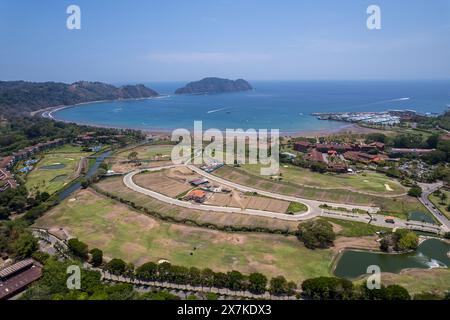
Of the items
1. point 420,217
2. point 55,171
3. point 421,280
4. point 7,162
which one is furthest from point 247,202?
point 7,162

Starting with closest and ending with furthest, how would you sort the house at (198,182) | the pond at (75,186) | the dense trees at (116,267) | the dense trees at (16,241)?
the dense trees at (116,267), the dense trees at (16,241), the pond at (75,186), the house at (198,182)

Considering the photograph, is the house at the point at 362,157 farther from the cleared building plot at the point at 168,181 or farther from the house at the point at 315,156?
the cleared building plot at the point at 168,181

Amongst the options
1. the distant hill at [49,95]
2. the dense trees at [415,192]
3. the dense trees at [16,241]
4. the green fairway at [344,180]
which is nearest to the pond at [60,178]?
the dense trees at [16,241]

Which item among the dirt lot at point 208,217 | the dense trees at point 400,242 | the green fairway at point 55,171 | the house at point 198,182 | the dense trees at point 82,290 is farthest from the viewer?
the green fairway at point 55,171

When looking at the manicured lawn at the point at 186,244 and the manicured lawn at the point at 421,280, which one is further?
the manicured lawn at the point at 186,244
